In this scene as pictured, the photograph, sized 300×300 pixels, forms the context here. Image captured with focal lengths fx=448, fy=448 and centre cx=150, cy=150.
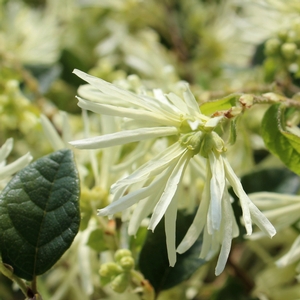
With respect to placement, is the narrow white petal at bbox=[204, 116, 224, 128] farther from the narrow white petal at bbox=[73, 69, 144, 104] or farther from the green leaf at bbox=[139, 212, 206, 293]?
the green leaf at bbox=[139, 212, 206, 293]

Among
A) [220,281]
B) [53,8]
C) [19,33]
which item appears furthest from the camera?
[53,8]

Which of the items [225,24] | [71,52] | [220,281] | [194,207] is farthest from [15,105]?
[225,24]

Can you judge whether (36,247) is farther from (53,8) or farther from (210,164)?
(53,8)

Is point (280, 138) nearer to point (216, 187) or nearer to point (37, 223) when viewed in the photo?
point (216, 187)

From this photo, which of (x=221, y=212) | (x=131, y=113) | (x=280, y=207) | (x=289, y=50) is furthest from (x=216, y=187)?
(x=289, y=50)

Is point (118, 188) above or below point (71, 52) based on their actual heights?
above

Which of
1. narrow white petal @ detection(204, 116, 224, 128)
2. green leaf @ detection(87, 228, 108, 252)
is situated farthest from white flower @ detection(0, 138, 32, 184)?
narrow white petal @ detection(204, 116, 224, 128)

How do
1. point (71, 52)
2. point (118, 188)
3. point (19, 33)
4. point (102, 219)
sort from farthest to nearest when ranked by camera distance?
point (19, 33)
point (71, 52)
point (102, 219)
point (118, 188)
